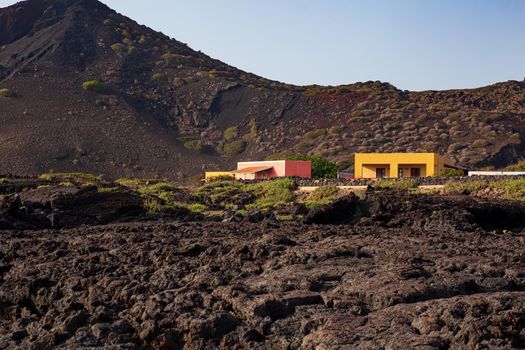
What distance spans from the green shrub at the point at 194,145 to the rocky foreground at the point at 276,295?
69.6m

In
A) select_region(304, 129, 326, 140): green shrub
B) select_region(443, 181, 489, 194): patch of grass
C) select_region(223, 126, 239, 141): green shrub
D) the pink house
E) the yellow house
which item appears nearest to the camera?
select_region(443, 181, 489, 194): patch of grass

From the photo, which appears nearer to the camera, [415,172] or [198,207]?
[198,207]

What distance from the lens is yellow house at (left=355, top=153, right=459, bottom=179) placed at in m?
53.2

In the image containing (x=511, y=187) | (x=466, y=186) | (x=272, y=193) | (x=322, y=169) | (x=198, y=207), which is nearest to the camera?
(x=198, y=207)

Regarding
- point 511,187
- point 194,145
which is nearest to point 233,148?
point 194,145

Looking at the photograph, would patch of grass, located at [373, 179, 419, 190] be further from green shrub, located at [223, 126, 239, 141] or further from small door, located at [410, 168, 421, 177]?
green shrub, located at [223, 126, 239, 141]

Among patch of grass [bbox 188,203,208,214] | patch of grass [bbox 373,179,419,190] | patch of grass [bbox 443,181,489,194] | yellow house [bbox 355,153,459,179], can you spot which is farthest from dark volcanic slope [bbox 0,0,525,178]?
patch of grass [bbox 188,203,208,214]

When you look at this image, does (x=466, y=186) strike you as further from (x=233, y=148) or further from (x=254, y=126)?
(x=254, y=126)

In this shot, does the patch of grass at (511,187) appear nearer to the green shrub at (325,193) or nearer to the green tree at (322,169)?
the green shrub at (325,193)

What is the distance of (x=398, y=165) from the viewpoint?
177 feet

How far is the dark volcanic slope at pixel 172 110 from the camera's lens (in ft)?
244

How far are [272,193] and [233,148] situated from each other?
46.6m

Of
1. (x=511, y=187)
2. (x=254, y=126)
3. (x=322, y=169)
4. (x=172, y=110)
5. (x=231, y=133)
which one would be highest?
(x=172, y=110)

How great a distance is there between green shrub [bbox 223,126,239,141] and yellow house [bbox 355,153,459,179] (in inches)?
1335
